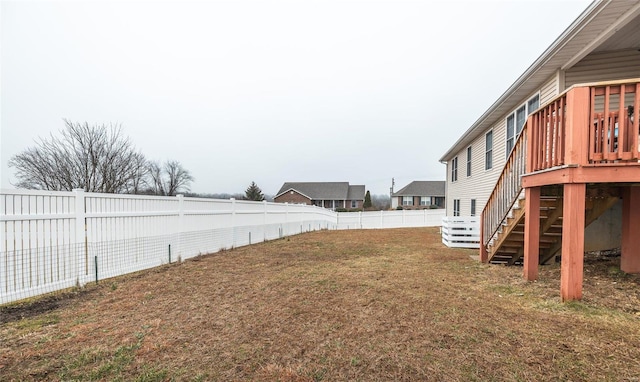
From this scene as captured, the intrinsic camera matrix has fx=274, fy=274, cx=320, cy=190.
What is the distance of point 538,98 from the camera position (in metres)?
7.05

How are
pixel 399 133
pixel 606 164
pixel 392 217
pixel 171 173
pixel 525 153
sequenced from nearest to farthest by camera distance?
pixel 606 164, pixel 525 153, pixel 392 217, pixel 399 133, pixel 171 173

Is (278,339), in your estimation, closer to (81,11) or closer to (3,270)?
(3,270)

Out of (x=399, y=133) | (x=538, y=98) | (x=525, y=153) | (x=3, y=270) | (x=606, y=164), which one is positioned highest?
(x=399, y=133)

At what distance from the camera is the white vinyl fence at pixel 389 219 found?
20859 mm

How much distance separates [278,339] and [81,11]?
1162 cm

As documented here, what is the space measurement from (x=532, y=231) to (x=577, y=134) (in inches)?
65.7

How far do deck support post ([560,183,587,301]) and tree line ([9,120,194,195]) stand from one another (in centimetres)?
2592

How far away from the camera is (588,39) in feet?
16.5

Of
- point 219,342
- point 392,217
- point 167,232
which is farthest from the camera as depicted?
point 392,217

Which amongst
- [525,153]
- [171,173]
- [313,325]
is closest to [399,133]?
[525,153]

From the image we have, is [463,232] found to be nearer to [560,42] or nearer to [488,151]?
[488,151]

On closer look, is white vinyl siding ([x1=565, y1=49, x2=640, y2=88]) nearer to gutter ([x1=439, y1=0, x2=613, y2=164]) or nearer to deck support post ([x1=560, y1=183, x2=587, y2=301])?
gutter ([x1=439, y1=0, x2=613, y2=164])

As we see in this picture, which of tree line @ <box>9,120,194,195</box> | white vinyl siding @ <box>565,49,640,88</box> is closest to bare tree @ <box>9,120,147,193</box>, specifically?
tree line @ <box>9,120,194,195</box>

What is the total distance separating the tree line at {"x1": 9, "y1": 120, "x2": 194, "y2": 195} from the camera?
20.2 meters
